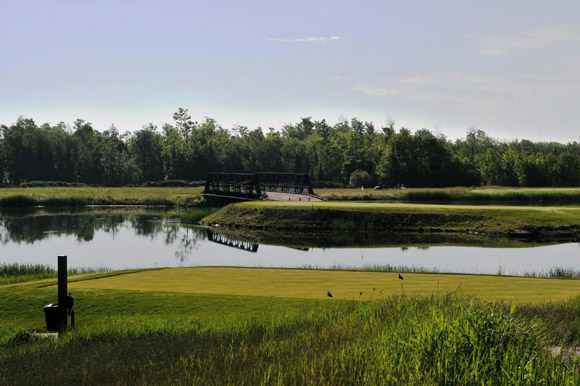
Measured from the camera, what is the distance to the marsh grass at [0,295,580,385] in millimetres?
8729

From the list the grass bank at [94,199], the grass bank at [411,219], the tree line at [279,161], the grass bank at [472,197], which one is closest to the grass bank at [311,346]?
the grass bank at [411,219]

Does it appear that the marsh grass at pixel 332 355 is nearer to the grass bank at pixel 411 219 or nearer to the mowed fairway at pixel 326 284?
the mowed fairway at pixel 326 284

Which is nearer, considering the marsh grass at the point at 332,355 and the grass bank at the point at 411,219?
the marsh grass at the point at 332,355

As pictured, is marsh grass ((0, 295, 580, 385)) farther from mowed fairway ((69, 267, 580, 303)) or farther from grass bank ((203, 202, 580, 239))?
grass bank ((203, 202, 580, 239))

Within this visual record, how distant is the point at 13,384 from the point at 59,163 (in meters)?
149

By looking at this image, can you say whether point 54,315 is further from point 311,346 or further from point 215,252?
point 215,252

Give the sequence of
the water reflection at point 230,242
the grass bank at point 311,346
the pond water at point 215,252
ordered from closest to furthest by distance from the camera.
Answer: the grass bank at point 311,346 → the pond water at point 215,252 → the water reflection at point 230,242

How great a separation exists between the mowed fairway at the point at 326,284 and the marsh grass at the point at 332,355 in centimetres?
534

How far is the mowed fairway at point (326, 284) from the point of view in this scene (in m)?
19.0

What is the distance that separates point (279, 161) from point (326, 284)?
425 feet

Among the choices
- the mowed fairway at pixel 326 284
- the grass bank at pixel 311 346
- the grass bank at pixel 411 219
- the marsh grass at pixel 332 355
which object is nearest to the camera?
the marsh grass at pixel 332 355

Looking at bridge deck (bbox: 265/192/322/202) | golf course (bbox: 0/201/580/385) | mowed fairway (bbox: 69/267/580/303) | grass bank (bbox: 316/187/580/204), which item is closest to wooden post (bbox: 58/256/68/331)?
golf course (bbox: 0/201/580/385)

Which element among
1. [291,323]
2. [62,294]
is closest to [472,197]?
[291,323]

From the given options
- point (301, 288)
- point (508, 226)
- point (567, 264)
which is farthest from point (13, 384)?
point (508, 226)
